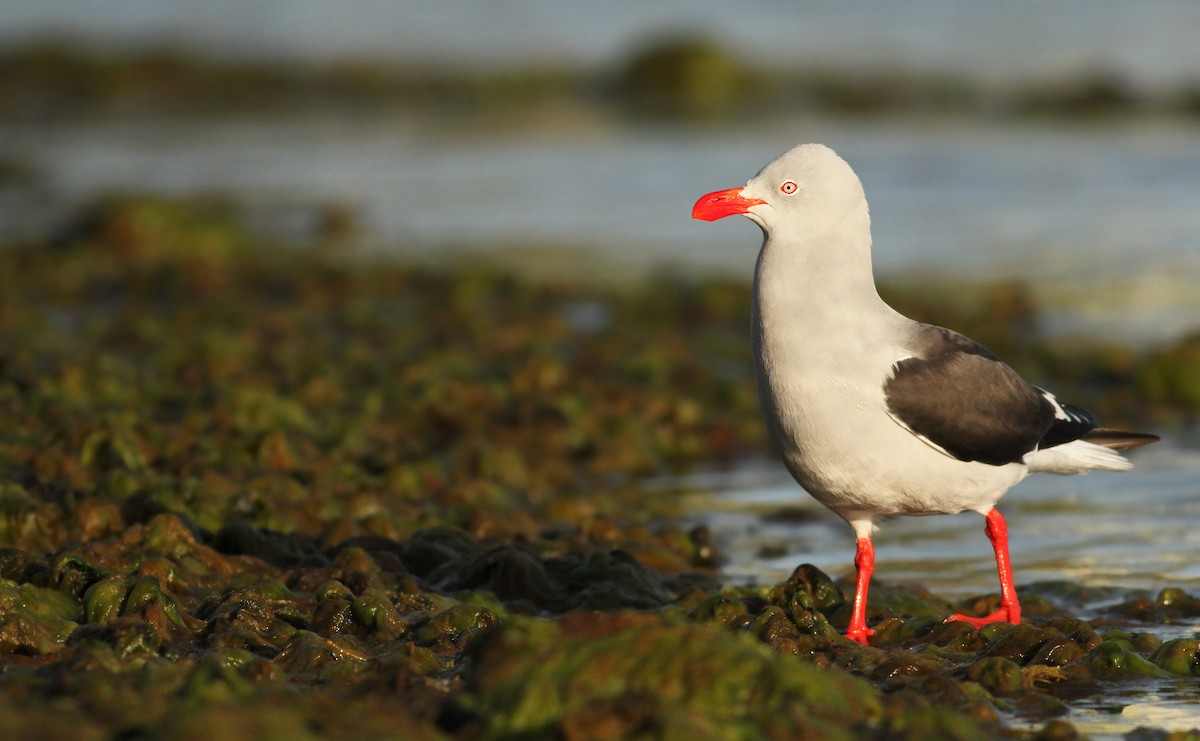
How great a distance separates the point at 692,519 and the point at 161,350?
13.4ft

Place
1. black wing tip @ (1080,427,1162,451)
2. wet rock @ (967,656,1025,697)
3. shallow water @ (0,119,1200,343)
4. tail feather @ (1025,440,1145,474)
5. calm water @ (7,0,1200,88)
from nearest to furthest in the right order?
1. wet rock @ (967,656,1025,697)
2. tail feather @ (1025,440,1145,474)
3. black wing tip @ (1080,427,1162,451)
4. shallow water @ (0,119,1200,343)
5. calm water @ (7,0,1200,88)

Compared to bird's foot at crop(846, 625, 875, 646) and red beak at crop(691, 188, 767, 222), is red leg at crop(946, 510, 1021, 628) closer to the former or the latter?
bird's foot at crop(846, 625, 875, 646)

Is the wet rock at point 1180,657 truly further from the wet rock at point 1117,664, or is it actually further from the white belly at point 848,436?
the white belly at point 848,436

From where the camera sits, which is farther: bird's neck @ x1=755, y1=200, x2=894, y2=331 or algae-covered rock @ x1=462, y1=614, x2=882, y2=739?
bird's neck @ x1=755, y1=200, x2=894, y2=331

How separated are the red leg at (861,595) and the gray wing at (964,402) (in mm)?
555

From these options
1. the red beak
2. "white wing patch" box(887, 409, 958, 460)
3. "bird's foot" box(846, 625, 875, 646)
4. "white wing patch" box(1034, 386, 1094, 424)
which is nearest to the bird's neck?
the red beak

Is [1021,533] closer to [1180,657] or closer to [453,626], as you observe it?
[1180,657]

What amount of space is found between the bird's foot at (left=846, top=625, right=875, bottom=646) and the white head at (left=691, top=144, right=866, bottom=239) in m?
1.54

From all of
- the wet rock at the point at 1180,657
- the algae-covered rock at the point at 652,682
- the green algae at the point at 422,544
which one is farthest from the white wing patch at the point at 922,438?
the algae-covered rock at the point at 652,682

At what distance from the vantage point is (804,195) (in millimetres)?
6668

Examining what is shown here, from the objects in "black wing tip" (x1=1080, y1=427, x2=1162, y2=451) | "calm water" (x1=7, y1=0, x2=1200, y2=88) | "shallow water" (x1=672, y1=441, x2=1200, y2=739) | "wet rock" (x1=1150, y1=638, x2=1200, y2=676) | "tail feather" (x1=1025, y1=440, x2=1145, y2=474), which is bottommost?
"shallow water" (x1=672, y1=441, x2=1200, y2=739)

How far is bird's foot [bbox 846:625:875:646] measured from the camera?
6.38 m

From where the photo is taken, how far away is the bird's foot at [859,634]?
6383 mm

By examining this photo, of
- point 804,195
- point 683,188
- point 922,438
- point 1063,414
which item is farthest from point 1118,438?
point 683,188
